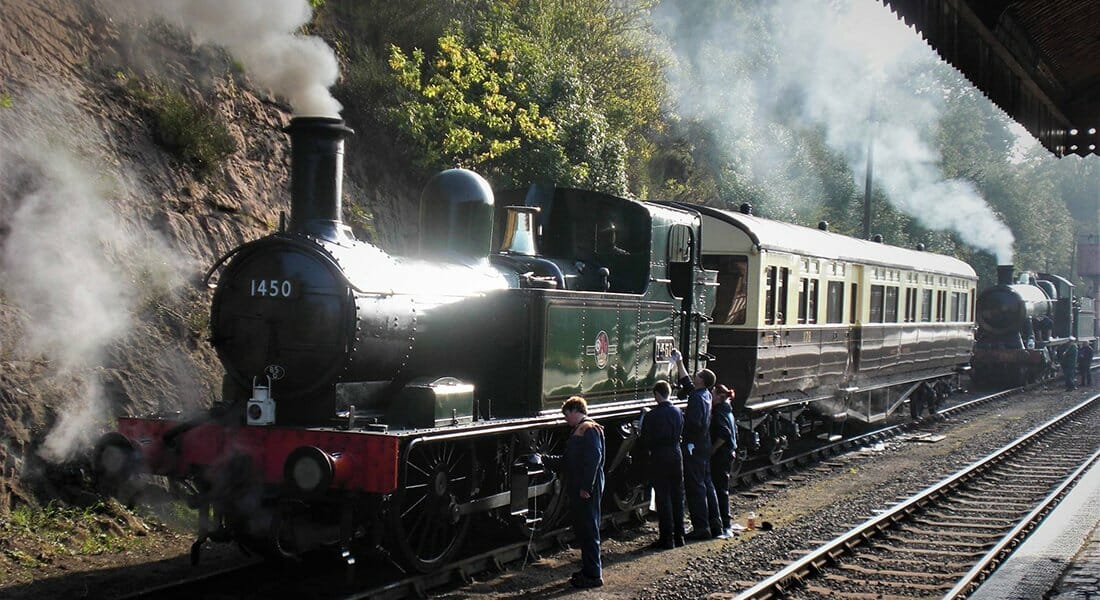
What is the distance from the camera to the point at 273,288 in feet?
23.3

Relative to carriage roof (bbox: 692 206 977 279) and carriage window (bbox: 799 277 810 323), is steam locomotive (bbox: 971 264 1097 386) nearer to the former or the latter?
carriage roof (bbox: 692 206 977 279)

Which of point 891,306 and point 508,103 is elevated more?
point 508,103

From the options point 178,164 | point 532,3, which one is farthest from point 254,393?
point 532,3

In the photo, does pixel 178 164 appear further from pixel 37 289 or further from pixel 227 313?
pixel 227 313

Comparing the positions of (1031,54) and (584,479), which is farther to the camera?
(584,479)

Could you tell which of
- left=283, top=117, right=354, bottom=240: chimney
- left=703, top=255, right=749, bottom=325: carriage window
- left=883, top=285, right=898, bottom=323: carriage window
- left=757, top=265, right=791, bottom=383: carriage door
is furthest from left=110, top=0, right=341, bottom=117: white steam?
left=883, top=285, right=898, bottom=323: carriage window

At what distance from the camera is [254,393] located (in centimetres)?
704

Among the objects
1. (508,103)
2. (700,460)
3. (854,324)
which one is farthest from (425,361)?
(854,324)

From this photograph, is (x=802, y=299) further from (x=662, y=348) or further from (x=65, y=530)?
(x=65, y=530)

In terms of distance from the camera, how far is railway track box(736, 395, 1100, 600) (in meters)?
8.21

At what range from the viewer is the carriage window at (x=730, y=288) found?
42.1 feet

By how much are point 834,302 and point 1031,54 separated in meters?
9.36

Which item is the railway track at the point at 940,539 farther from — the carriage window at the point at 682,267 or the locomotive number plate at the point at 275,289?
the locomotive number plate at the point at 275,289

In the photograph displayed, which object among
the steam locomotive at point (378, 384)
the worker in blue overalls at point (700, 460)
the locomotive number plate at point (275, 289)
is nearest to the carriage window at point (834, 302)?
the worker in blue overalls at point (700, 460)
